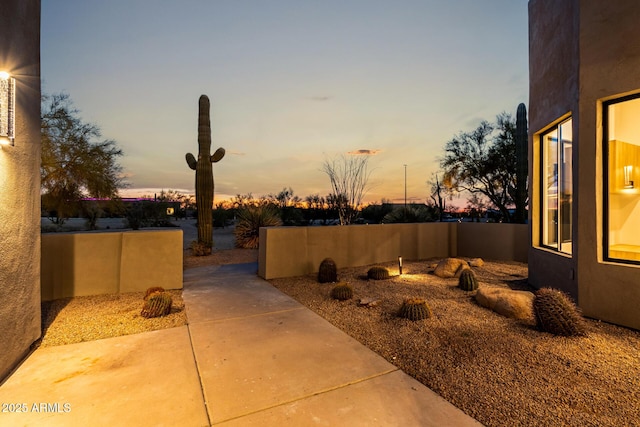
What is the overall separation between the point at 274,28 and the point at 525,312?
10.3 metres

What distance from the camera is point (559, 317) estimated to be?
3.74 metres

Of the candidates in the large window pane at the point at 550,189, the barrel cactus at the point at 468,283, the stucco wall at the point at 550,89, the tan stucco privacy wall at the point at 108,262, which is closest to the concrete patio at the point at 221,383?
the tan stucco privacy wall at the point at 108,262

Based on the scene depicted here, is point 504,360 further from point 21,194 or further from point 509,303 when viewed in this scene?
point 21,194

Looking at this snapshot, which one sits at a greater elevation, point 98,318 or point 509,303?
point 509,303

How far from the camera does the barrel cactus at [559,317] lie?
3.72 m

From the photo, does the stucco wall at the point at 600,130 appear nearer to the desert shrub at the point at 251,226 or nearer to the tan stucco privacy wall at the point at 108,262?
the tan stucco privacy wall at the point at 108,262

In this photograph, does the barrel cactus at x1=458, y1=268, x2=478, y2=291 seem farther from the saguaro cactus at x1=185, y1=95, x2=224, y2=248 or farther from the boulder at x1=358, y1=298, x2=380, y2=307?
the saguaro cactus at x1=185, y1=95, x2=224, y2=248

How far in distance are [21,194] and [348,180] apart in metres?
10.1

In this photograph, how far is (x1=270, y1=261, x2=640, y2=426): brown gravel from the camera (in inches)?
89.7

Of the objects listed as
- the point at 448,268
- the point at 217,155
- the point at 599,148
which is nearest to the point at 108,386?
the point at 599,148

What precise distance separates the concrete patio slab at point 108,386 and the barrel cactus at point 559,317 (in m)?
4.24

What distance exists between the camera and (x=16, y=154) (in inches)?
117

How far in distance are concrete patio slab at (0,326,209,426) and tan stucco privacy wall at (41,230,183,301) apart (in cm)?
251

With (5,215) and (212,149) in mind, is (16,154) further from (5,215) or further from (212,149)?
(212,149)
